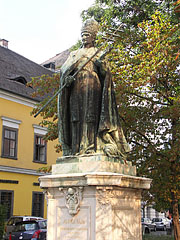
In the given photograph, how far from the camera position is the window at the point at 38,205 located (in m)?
25.3

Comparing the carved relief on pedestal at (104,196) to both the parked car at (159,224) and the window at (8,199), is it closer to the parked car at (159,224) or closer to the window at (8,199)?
the window at (8,199)

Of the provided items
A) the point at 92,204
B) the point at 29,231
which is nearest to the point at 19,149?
the point at 29,231

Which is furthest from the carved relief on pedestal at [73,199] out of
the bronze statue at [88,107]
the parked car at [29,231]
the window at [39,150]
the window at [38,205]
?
the window at [39,150]

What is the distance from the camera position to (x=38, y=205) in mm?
25734

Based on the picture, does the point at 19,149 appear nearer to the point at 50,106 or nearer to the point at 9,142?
the point at 9,142

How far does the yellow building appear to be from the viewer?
76.9ft

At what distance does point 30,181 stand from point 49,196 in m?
20.2

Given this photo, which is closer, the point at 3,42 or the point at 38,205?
the point at 38,205

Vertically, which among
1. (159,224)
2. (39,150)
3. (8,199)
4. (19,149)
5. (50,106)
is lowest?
(159,224)

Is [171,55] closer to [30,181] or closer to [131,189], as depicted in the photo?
[131,189]

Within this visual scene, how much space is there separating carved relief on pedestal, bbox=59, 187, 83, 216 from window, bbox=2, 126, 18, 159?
18.5 meters

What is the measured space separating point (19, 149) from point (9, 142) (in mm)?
1012

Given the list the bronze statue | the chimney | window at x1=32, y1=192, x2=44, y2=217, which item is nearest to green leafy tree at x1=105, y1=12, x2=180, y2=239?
the bronze statue

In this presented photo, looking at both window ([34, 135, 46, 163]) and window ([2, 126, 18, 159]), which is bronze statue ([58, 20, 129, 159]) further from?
window ([34, 135, 46, 163])
